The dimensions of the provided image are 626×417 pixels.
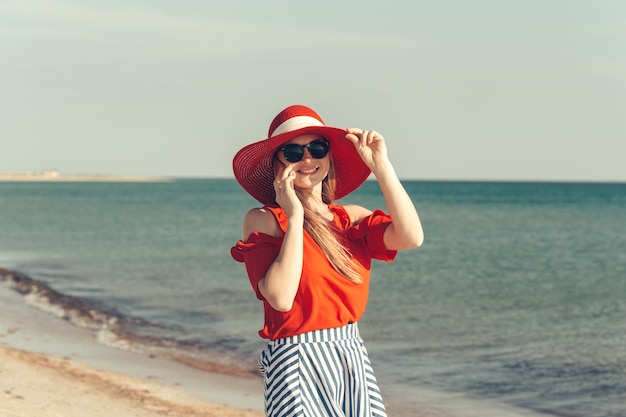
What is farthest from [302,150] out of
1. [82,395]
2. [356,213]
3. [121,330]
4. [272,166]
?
[121,330]

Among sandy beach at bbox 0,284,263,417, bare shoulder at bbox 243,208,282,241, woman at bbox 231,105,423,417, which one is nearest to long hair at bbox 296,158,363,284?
woman at bbox 231,105,423,417

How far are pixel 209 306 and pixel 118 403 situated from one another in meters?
7.94

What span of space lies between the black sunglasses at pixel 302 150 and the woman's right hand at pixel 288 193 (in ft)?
0.13

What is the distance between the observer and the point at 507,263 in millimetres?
27781

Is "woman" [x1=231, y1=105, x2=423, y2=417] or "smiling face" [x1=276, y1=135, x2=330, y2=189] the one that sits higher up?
"smiling face" [x1=276, y1=135, x2=330, y2=189]

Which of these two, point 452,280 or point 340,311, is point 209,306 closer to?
point 452,280

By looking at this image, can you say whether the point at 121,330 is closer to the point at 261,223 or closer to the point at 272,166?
the point at 272,166

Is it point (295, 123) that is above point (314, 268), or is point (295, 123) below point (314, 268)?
above

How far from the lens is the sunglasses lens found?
10.6ft

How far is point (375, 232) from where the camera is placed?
3195 millimetres

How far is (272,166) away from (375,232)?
19.6 inches

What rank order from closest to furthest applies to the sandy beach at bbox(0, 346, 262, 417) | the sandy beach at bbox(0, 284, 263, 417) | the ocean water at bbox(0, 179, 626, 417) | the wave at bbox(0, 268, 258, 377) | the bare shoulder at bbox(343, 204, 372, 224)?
the bare shoulder at bbox(343, 204, 372, 224) → the sandy beach at bbox(0, 346, 262, 417) → the sandy beach at bbox(0, 284, 263, 417) → the ocean water at bbox(0, 179, 626, 417) → the wave at bbox(0, 268, 258, 377)

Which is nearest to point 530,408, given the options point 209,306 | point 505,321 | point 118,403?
point 118,403

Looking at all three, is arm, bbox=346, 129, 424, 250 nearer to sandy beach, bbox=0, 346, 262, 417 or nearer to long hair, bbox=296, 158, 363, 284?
long hair, bbox=296, 158, 363, 284
